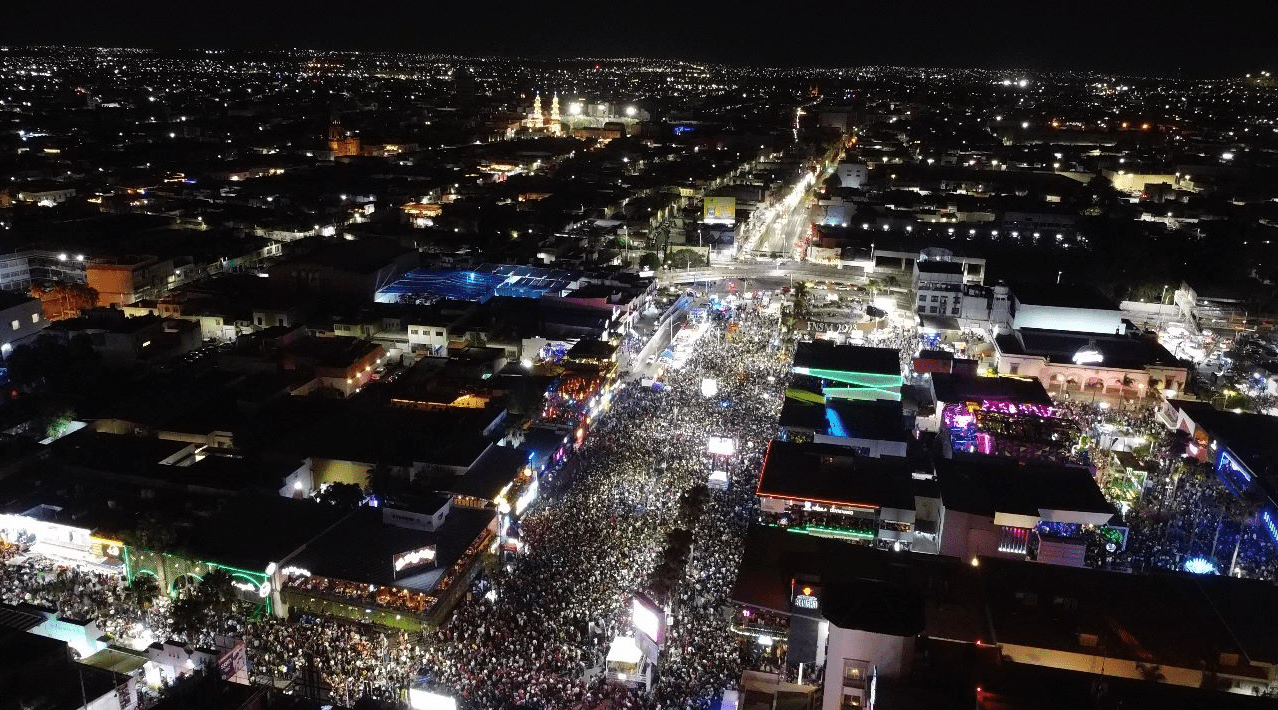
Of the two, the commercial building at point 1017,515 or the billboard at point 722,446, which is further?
the billboard at point 722,446

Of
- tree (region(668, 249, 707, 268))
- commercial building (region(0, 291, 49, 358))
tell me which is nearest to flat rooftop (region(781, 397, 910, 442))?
tree (region(668, 249, 707, 268))

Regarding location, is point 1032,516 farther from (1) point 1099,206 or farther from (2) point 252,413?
(1) point 1099,206

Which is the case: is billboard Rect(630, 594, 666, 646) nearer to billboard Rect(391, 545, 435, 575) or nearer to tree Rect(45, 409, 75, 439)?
billboard Rect(391, 545, 435, 575)

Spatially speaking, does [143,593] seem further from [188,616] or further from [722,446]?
[722,446]

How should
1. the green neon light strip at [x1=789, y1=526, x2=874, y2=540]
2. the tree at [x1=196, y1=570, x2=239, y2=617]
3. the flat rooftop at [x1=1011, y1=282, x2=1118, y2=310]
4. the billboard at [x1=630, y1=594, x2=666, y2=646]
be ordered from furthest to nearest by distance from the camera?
the flat rooftop at [x1=1011, y1=282, x2=1118, y2=310] → the green neon light strip at [x1=789, y1=526, x2=874, y2=540] → the tree at [x1=196, y1=570, x2=239, y2=617] → the billboard at [x1=630, y1=594, x2=666, y2=646]

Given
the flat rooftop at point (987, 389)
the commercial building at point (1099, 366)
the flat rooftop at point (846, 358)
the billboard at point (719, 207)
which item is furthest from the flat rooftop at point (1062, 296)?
the billboard at point (719, 207)

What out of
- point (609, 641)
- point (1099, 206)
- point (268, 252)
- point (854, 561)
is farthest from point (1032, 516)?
point (1099, 206)

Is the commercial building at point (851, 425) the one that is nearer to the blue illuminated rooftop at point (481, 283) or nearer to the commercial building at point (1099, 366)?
the commercial building at point (1099, 366)
